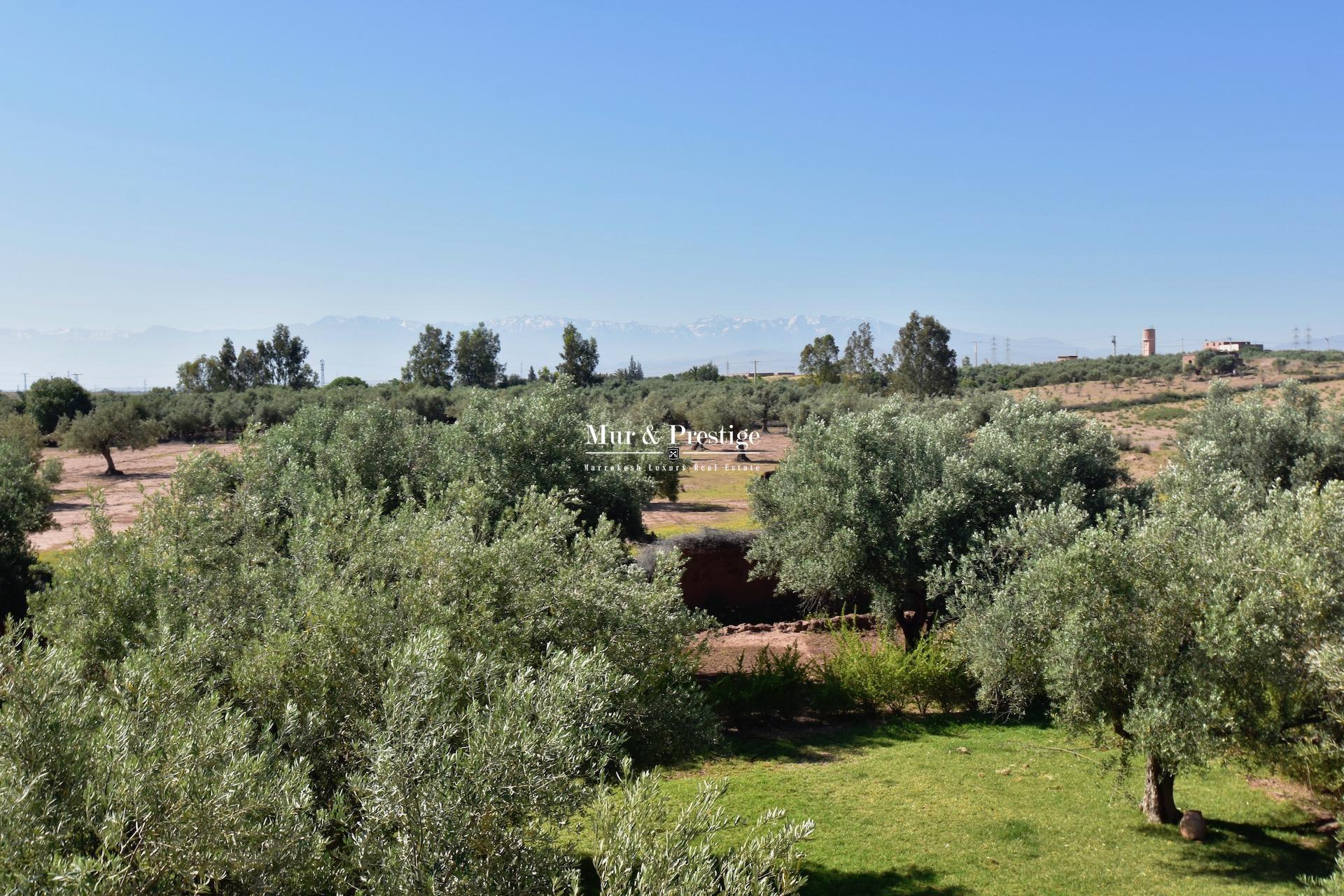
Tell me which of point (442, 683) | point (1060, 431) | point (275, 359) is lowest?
point (442, 683)

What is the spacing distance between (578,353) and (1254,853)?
289ft

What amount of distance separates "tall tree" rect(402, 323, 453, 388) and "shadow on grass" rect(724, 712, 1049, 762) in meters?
97.4

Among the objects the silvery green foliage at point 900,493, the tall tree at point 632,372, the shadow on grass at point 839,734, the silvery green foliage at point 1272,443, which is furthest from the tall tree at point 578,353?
the shadow on grass at point 839,734

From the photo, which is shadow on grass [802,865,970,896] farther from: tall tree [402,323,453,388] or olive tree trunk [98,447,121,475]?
tall tree [402,323,453,388]

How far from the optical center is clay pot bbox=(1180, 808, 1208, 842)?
11266 mm

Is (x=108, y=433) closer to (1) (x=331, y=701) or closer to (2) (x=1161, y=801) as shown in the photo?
(1) (x=331, y=701)

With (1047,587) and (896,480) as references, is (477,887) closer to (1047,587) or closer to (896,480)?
(1047,587)

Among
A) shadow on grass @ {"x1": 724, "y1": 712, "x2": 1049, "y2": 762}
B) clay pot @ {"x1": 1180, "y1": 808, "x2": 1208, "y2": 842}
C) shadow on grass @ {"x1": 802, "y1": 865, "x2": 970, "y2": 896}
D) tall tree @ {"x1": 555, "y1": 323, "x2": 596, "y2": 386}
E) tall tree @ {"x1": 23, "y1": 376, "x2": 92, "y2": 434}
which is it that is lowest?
shadow on grass @ {"x1": 724, "y1": 712, "x2": 1049, "y2": 762}

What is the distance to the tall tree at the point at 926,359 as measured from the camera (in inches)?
2756

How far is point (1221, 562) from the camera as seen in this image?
9.98m

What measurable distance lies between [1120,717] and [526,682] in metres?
8.23

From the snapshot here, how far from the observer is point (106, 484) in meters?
51.6

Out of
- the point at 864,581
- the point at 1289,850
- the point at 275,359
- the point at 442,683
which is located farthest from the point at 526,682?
the point at 275,359

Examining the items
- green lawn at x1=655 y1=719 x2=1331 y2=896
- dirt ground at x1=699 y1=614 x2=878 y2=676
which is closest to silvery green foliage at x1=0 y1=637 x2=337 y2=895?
green lawn at x1=655 y1=719 x2=1331 y2=896
